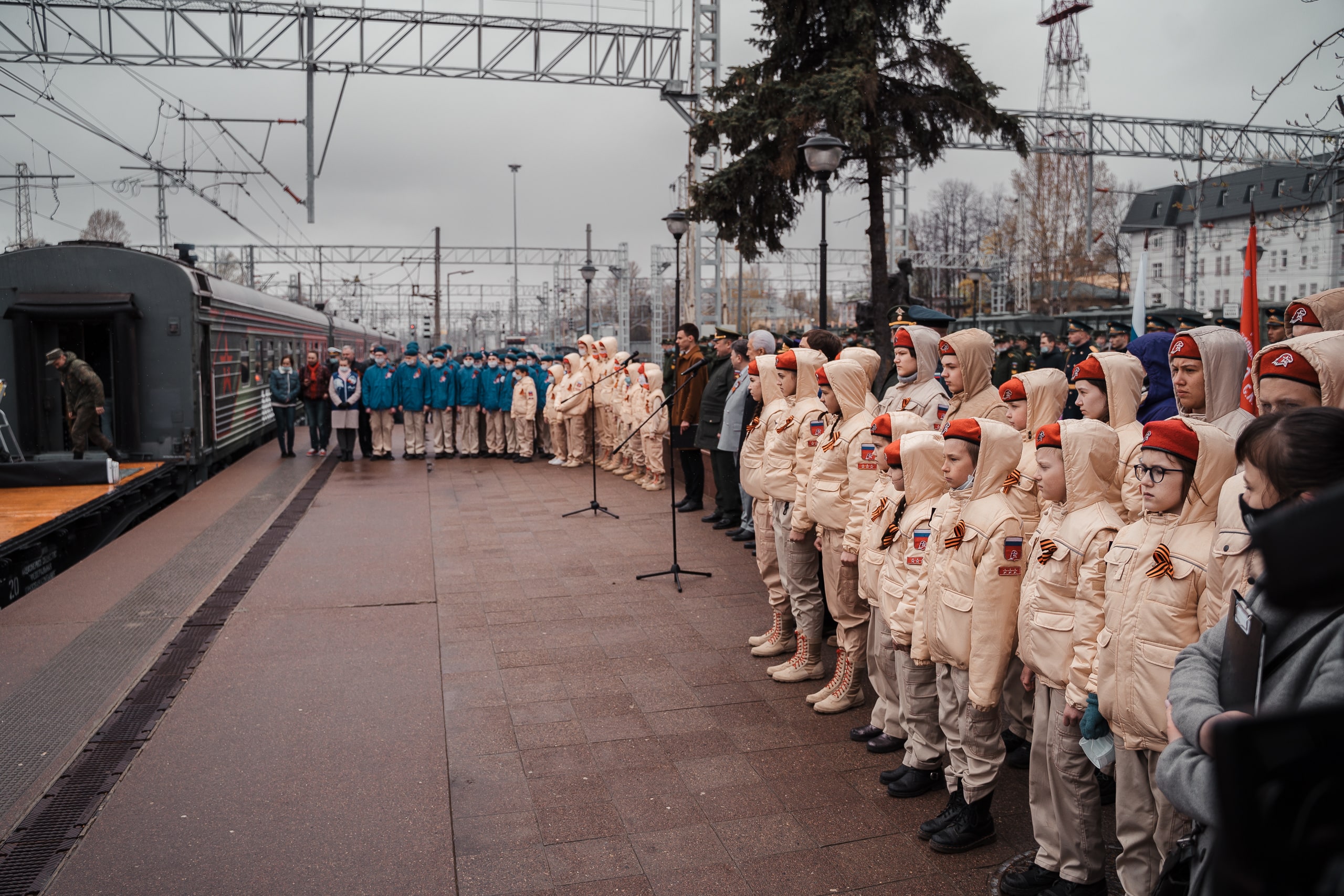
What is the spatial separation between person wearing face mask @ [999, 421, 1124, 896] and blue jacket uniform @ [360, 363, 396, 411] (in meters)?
15.3

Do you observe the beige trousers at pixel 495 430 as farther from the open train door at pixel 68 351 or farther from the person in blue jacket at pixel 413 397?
the open train door at pixel 68 351

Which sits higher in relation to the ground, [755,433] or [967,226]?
[967,226]

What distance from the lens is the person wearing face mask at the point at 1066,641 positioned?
11.7 feet

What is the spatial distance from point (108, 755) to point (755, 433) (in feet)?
14.3

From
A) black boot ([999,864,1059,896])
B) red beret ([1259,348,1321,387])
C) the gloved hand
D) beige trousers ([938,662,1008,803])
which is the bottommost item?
black boot ([999,864,1059,896])

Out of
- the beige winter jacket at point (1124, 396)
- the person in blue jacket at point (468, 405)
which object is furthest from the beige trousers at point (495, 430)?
the beige winter jacket at point (1124, 396)

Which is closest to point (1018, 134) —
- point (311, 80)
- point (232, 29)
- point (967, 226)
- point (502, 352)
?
point (502, 352)

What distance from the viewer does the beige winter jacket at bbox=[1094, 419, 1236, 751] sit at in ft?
10.3

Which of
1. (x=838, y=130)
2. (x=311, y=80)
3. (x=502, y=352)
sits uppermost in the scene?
(x=311, y=80)

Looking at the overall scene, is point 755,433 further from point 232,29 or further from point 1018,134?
point 232,29

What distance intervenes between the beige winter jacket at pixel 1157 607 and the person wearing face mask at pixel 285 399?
16619 millimetres

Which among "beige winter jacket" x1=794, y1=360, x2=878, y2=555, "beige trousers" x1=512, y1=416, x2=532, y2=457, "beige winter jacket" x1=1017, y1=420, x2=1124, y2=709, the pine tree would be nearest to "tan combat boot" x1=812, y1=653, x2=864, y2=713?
"beige winter jacket" x1=794, y1=360, x2=878, y2=555

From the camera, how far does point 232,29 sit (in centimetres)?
1664

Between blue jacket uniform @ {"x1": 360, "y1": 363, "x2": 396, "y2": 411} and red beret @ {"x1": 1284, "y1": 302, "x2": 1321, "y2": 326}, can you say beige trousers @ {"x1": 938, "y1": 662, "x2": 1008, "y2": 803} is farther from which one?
blue jacket uniform @ {"x1": 360, "y1": 363, "x2": 396, "y2": 411}
